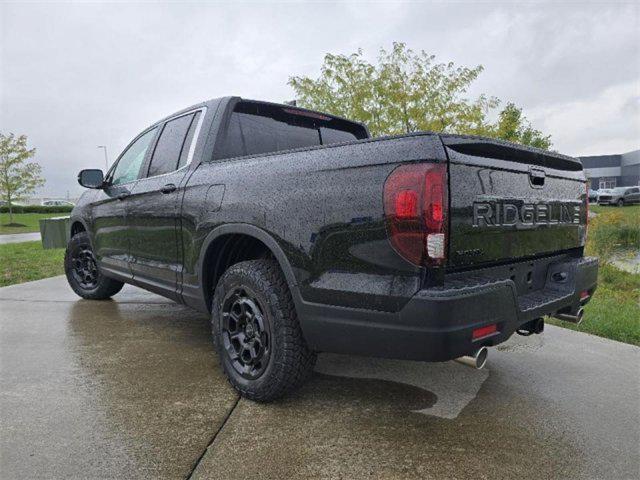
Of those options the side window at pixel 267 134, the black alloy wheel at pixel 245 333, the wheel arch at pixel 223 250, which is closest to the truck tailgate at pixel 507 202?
the wheel arch at pixel 223 250

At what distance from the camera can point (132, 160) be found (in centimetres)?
464

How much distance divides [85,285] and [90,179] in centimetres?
146

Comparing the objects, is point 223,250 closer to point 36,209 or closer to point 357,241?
point 357,241

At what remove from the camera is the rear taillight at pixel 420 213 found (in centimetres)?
209

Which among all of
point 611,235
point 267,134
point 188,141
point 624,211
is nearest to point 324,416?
point 267,134

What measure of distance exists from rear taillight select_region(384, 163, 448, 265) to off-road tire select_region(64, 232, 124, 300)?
4337 mm

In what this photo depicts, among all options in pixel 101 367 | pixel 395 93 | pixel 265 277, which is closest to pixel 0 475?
pixel 101 367

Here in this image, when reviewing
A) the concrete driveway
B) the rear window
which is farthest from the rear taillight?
the rear window

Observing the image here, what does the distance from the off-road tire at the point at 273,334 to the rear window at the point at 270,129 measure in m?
1.07

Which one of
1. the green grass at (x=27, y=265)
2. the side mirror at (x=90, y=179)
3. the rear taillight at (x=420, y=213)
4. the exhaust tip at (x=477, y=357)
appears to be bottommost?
the green grass at (x=27, y=265)

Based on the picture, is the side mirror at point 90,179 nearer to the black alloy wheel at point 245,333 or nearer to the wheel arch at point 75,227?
the wheel arch at point 75,227

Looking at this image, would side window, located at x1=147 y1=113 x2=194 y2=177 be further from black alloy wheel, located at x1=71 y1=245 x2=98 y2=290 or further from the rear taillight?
the rear taillight

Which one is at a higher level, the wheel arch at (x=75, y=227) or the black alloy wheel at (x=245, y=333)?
the wheel arch at (x=75, y=227)

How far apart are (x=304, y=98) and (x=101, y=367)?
13120 mm
